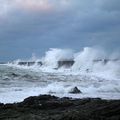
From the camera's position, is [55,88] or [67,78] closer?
[55,88]

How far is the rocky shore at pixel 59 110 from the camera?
32.0 ft

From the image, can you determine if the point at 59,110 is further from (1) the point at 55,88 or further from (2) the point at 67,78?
(2) the point at 67,78

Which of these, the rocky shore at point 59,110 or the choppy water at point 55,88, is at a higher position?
the choppy water at point 55,88

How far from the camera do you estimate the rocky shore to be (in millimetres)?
9750

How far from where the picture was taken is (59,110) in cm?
1194

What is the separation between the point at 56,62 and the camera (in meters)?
79.8

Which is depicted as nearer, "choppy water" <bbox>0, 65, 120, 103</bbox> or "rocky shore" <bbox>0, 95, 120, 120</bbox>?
"rocky shore" <bbox>0, 95, 120, 120</bbox>

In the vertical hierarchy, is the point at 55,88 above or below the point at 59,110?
above

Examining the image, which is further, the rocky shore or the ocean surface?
the ocean surface

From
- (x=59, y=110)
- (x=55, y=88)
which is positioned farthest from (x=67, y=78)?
(x=59, y=110)

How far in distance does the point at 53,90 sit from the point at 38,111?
12616mm

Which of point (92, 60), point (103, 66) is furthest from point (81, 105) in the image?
point (92, 60)

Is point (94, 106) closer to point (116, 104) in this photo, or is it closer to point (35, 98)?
point (116, 104)

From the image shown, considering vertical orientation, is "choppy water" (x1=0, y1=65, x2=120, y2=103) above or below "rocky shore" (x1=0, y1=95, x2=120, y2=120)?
above
